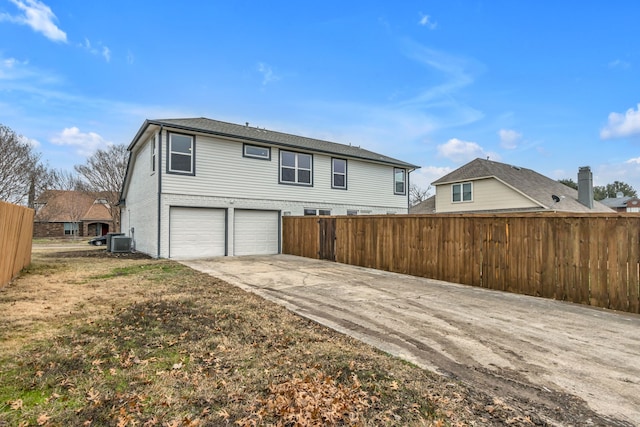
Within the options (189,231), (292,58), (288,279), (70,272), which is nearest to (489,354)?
(288,279)

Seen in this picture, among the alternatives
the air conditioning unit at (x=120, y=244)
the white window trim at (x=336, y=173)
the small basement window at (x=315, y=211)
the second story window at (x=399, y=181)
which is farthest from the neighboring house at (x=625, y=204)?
the air conditioning unit at (x=120, y=244)

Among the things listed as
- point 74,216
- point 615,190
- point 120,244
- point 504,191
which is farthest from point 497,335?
point 615,190

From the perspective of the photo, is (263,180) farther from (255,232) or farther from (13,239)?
(13,239)

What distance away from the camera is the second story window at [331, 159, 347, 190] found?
16906 mm

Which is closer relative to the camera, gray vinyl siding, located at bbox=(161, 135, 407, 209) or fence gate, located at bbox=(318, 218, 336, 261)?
fence gate, located at bbox=(318, 218, 336, 261)

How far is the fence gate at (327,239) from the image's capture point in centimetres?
1205

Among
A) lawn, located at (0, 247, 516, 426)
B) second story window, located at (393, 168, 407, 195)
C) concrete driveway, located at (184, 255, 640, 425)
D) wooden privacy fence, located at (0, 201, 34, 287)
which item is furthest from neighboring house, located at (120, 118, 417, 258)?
lawn, located at (0, 247, 516, 426)

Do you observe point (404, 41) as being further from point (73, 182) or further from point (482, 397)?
point (73, 182)

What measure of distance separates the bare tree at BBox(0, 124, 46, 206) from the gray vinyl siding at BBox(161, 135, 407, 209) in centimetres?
1883

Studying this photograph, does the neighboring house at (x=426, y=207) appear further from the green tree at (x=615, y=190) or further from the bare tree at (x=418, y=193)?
the green tree at (x=615, y=190)

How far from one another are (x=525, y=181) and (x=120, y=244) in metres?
24.5

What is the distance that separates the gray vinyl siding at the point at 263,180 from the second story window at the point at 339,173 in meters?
0.22

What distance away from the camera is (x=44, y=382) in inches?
110

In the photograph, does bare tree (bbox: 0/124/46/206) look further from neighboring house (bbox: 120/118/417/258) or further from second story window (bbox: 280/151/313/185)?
second story window (bbox: 280/151/313/185)
